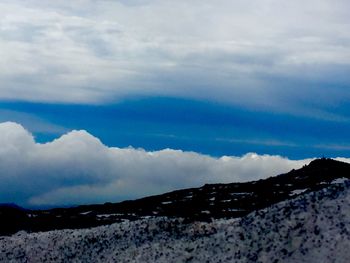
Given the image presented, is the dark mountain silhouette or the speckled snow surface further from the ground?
the dark mountain silhouette

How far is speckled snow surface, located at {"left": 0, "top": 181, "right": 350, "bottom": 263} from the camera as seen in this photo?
122ft

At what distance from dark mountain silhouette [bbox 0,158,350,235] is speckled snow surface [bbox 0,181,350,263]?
4.45 metres

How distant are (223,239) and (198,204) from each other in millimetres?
21642

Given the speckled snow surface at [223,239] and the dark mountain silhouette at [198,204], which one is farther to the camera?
the dark mountain silhouette at [198,204]

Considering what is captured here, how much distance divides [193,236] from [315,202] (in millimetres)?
9316

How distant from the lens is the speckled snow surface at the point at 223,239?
3706 cm

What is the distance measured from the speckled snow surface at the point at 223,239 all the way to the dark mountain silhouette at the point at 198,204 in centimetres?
445

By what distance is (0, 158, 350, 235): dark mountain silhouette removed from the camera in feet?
194

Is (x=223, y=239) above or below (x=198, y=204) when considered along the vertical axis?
below

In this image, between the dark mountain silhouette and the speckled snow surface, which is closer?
the speckled snow surface

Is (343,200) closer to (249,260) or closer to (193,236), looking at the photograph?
(249,260)

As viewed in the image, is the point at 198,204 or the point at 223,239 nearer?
the point at 223,239

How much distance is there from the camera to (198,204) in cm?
6394

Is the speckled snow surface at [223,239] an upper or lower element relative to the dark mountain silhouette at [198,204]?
lower
